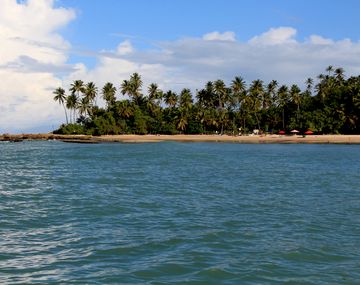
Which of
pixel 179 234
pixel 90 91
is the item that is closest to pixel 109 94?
pixel 90 91

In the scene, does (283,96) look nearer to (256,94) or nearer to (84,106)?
(256,94)

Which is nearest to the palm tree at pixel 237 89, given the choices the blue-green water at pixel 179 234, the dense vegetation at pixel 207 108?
the dense vegetation at pixel 207 108

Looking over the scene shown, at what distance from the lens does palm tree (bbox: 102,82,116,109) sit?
519 feet

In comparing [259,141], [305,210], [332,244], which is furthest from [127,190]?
[259,141]

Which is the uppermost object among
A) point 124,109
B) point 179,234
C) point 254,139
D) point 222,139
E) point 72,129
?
point 124,109

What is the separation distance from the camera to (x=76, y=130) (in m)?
156

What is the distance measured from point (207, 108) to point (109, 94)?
119ft

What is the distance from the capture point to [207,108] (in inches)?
6181

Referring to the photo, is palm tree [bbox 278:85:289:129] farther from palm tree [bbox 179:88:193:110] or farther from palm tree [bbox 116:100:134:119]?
palm tree [bbox 116:100:134:119]

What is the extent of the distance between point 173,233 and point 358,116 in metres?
121

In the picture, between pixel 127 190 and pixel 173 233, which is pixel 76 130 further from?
pixel 173 233

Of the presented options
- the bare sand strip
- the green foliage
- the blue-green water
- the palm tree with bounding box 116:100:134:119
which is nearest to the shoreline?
the bare sand strip

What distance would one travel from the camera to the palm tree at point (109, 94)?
158 m

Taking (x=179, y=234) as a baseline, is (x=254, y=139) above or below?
above
